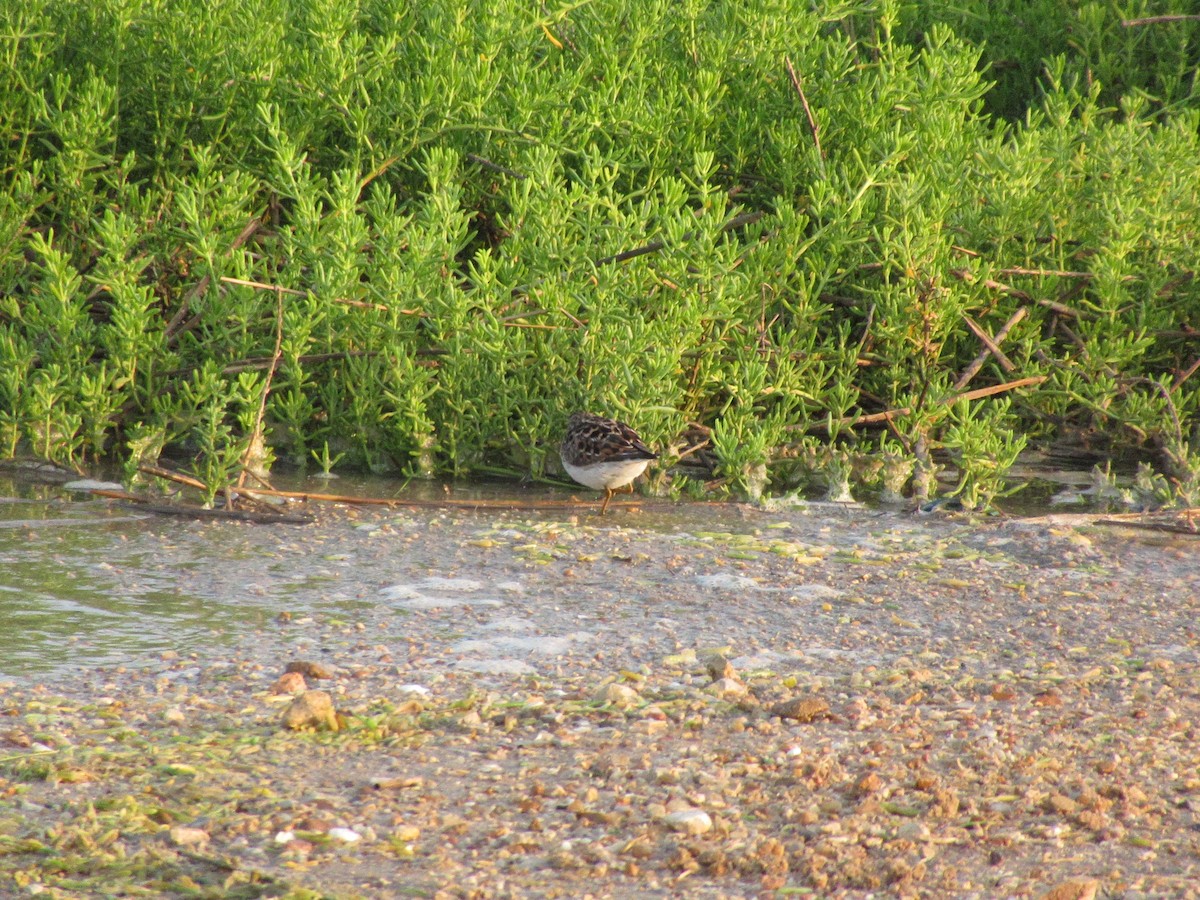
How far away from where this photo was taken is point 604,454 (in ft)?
19.3

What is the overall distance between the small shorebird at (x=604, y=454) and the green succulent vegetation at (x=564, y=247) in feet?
1.04

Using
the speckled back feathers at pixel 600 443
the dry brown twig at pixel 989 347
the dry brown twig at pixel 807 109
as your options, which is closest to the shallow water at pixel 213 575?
the speckled back feathers at pixel 600 443

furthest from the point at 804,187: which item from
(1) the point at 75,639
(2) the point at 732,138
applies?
(1) the point at 75,639

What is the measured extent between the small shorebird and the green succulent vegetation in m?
0.32

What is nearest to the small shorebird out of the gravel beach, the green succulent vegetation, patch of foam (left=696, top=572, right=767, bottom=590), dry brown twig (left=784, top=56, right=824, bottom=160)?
the green succulent vegetation

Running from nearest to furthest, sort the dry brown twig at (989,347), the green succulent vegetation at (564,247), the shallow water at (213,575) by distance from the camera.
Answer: the shallow water at (213,575) < the green succulent vegetation at (564,247) < the dry brown twig at (989,347)

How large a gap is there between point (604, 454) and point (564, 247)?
1.20 metres

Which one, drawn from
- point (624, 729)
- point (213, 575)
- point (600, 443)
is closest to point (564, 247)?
point (600, 443)

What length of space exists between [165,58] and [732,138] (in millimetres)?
2848

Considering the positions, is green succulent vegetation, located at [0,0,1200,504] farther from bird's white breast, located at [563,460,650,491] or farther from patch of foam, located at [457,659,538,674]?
patch of foam, located at [457,659,538,674]

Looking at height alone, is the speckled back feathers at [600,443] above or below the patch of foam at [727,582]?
above

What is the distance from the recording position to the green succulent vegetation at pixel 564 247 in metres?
6.42

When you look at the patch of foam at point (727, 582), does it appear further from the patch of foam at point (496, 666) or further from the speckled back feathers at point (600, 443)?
the patch of foam at point (496, 666)

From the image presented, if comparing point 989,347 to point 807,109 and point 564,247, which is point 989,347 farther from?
point 564,247
